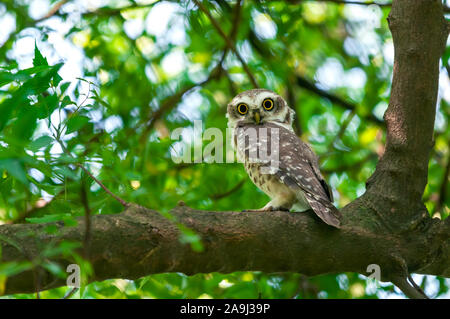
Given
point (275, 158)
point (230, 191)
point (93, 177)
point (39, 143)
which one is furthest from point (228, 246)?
point (230, 191)

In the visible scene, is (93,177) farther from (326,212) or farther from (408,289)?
(408,289)

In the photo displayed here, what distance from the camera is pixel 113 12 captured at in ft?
16.3

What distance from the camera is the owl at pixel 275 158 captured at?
10.8 ft

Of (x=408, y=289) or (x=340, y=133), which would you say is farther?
(x=340, y=133)

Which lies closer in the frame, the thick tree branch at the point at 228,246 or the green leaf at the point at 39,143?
the green leaf at the point at 39,143

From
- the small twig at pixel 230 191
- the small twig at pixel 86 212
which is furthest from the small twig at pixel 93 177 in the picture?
the small twig at pixel 230 191

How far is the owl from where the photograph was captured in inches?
130

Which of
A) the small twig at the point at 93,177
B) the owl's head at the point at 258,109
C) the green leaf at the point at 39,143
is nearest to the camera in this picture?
the green leaf at the point at 39,143

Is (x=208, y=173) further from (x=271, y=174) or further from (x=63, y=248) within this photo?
(x=63, y=248)

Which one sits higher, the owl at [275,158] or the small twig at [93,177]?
the owl at [275,158]

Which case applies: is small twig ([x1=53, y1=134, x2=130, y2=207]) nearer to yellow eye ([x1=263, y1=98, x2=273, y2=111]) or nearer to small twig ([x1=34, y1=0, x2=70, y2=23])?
yellow eye ([x1=263, y1=98, x2=273, y2=111])

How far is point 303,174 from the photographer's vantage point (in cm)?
337

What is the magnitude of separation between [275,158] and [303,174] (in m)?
0.23

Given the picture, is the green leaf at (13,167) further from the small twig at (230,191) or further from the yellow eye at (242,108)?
the yellow eye at (242,108)
